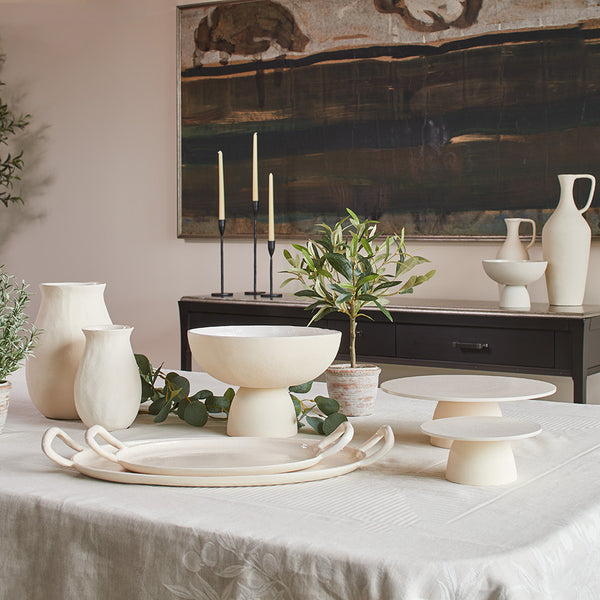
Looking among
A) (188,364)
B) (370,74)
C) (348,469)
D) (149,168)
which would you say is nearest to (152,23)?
(149,168)

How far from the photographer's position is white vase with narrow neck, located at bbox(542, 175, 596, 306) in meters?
2.85

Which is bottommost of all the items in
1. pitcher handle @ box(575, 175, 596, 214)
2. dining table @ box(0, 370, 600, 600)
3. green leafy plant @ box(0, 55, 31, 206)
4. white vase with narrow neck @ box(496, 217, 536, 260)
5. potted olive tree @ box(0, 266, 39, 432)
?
dining table @ box(0, 370, 600, 600)

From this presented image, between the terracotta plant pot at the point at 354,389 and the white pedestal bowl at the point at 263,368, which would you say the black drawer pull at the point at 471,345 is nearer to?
the terracotta plant pot at the point at 354,389

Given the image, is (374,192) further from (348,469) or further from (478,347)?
(348,469)

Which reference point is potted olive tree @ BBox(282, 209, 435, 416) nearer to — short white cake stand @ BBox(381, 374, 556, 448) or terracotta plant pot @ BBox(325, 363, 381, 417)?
terracotta plant pot @ BBox(325, 363, 381, 417)

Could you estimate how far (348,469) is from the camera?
39.0 inches

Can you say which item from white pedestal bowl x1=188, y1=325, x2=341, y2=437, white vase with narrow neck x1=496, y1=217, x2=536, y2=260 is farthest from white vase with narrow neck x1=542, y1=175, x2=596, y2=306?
white pedestal bowl x1=188, y1=325, x2=341, y2=437

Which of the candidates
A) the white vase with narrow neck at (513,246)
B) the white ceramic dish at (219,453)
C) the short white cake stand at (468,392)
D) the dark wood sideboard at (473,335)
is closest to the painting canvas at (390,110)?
the white vase with narrow neck at (513,246)

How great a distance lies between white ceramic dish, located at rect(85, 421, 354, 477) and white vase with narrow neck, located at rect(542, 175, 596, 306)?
6.54 ft

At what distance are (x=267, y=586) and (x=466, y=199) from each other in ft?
9.10

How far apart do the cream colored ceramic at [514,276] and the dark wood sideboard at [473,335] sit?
62 mm

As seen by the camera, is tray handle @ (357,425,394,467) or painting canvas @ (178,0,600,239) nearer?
tray handle @ (357,425,394,467)

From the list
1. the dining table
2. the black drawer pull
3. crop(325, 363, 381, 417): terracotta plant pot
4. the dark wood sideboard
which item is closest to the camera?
the dining table

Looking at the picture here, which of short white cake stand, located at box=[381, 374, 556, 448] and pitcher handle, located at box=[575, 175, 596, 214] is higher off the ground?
pitcher handle, located at box=[575, 175, 596, 214]
